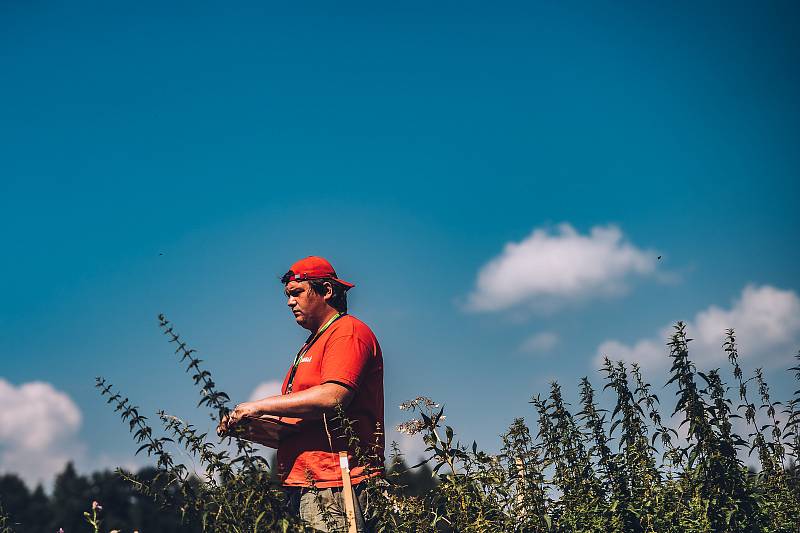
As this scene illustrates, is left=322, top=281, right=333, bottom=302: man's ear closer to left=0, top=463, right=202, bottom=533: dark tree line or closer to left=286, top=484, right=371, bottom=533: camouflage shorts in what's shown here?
left=286, top=484, right=371, bottom=533: camouflage shorts

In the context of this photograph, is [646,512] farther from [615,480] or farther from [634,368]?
[634,368]

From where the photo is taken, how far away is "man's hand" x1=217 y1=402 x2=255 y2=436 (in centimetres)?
414

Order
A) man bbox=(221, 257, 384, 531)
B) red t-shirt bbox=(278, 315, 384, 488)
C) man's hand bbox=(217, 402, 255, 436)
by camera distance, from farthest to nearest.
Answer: red t-shirt bbox=(278, 315, 384, 488)
man bbox=(221, 257, 384, 531)
man's hand bbox=(217, 402, 255, 436)

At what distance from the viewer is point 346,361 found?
15.4 feet

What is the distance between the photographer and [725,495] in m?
5.49

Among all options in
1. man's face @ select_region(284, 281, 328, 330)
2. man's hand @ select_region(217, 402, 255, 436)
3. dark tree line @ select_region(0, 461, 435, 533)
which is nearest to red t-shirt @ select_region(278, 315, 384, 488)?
man's face @ select_region(284, 281, 328, 330)

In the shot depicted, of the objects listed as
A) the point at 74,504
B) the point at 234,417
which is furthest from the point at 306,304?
the point at 74,504

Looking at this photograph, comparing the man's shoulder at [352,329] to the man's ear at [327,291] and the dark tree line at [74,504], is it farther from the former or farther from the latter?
the dark tree line at [74,504]

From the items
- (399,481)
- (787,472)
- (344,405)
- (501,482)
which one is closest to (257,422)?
(344,405)

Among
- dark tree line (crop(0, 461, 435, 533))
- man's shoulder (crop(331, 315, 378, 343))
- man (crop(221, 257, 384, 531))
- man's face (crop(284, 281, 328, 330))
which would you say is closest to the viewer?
man (crop(221, 257, 384, 531))

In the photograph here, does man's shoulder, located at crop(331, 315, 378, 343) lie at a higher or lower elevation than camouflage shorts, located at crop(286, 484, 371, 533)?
higher

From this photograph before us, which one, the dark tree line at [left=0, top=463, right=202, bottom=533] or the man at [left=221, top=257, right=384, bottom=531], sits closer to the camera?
the man at [left=221, top=257, right=384, bottom=531]

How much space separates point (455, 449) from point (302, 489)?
3.19ft

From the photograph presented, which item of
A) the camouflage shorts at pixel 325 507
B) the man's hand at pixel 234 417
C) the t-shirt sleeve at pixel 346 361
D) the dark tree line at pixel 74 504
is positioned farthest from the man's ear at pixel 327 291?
the dark tree line at pixel 74 504
